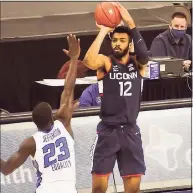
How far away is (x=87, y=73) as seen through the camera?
7.81 meters

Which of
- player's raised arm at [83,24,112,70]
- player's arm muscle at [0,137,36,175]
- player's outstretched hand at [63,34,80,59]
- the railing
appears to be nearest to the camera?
player's arm muscle at [0,137,36,175]

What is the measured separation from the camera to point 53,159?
16.0 feet

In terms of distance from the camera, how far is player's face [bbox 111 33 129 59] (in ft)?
17.9

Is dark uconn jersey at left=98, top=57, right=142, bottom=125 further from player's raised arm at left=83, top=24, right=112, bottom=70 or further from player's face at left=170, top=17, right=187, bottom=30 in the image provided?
player's face at left=170, top=17, right=187, bottom=30

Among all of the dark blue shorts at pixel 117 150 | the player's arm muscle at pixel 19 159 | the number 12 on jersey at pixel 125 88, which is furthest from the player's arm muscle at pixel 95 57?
the player's arm muscle at pixel 19 159

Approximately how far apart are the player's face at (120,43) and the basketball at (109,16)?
11 centimetres

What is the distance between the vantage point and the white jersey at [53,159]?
4859mm

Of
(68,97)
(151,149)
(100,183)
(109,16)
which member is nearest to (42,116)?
(68,97)

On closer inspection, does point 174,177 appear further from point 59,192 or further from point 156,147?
point 59,192

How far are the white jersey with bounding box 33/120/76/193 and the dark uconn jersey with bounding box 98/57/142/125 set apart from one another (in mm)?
678

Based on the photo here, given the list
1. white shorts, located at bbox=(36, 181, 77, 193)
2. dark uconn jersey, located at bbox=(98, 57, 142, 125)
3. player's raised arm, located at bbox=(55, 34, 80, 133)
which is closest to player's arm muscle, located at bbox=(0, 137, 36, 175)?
white shorts, located at bbox=(36, 181, 77, 193)

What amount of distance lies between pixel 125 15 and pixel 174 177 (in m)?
1.78

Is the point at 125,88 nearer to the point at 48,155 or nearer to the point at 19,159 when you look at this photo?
the point at 48,155

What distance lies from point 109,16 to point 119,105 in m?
0.77
